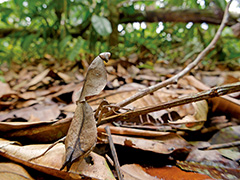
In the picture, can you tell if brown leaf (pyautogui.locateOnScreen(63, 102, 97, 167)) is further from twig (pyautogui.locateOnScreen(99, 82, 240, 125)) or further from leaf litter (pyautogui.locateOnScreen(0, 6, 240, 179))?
twig (pyautogui.locateOnScreen(99, 82, 240, 125))

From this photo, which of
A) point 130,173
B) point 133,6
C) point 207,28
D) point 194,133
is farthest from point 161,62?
point 130,173

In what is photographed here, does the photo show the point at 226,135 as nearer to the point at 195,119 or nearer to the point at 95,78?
the point at 195,119

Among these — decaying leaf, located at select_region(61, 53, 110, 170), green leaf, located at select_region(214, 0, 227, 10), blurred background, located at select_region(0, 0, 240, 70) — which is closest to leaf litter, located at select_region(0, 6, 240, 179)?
decaying leaf, located at select_region(61, 53, 110, 170)

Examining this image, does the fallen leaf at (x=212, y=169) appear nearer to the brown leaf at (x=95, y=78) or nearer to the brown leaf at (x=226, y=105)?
the brown leaf at (x=226, y=105)

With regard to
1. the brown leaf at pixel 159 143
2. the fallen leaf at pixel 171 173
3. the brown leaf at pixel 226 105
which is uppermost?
the brown leaf at pixel 226 105

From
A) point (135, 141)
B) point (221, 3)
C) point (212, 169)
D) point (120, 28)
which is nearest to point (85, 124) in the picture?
point (135, 141)

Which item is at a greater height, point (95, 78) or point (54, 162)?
point (95, 78)

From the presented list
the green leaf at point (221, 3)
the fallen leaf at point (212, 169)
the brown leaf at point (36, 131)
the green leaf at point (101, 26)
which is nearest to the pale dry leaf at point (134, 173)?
the fallen leaf at point (212, 169)

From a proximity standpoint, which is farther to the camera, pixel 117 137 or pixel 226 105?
pixel 226 105
